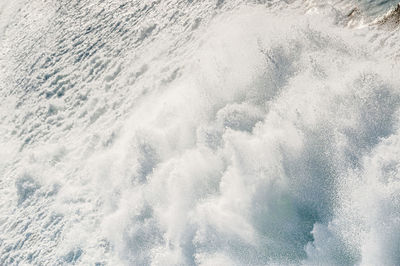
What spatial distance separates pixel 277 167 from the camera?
25.1 feet

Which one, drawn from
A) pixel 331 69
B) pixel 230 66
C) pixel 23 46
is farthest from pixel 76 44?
pixel 331 69

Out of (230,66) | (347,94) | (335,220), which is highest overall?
(230,66)

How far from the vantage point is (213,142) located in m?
8.67

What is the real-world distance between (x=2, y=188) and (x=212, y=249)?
6.93m

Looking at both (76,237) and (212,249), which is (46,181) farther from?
(212,249)

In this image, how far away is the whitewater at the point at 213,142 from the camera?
7129 mm

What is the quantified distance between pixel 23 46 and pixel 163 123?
8.94m

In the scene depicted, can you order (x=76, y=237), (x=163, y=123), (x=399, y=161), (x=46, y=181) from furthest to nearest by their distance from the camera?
(x=46, y=181), (x=163, y=123), (x=76, y=237), (x=399, y=161)

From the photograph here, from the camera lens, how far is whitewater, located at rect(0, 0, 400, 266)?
23.4 feet

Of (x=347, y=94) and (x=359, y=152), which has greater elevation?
(x=347, y=94)

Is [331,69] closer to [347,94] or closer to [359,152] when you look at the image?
[347,94]

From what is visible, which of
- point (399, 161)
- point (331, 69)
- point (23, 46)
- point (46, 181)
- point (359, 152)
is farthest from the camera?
point (23, 46)

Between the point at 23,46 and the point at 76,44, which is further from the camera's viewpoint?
the point at 23,46

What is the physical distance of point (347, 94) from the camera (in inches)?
303
